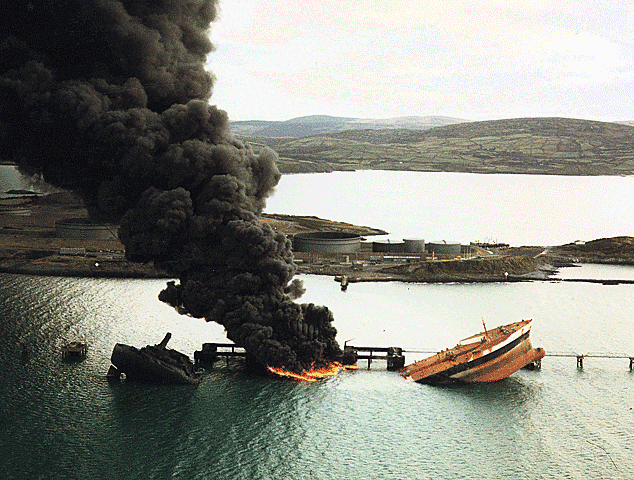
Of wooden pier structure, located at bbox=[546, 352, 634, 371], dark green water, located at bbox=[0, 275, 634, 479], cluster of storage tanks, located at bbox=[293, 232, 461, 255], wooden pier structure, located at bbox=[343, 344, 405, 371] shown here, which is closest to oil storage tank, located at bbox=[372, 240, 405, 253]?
cluster of storage tanks, located at bbox=[293, 232, 461, 255]

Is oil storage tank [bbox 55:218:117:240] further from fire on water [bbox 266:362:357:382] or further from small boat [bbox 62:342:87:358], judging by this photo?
fire on water [bbox 266:362:357:382]

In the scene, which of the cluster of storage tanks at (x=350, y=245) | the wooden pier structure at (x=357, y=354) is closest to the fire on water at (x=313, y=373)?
the wooden pier structure at (x=357, y=354)

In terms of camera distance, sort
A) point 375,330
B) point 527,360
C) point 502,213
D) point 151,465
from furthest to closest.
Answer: point 502,213 < point 375,330 < point 527,360 < point 151,465

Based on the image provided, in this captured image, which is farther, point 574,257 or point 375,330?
point 574,257

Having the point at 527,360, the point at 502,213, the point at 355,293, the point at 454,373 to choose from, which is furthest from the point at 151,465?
the point at 502,213

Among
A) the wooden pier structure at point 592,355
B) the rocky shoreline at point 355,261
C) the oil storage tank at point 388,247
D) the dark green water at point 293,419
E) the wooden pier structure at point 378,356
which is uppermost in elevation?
the oil storage tank at point 388,247

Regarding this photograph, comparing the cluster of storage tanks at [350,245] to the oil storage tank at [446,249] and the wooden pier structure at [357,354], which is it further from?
the wooden pier structure at [357,354]

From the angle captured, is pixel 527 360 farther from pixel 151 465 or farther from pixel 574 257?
pixel 574 257
